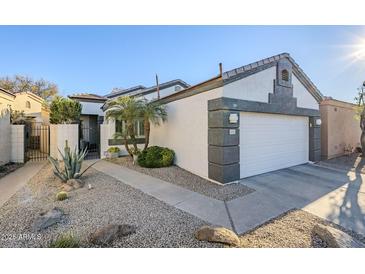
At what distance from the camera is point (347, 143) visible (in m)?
12.7

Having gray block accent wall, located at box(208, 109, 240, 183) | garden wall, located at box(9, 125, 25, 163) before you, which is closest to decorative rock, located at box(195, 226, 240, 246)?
gray block accent wall, located at box(208, 109, 240, 183)

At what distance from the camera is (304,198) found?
17.0ft

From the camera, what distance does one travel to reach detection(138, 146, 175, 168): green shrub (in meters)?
A: 8.48

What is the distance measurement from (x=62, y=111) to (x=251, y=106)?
32.7 feet

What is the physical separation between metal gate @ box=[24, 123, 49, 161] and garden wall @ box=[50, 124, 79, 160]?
717 millimetres

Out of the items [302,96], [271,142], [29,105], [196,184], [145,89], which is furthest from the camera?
[29,105]

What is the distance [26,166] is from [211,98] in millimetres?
9028

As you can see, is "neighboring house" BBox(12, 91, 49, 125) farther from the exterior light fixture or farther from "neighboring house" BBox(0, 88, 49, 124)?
the exterior light fixture

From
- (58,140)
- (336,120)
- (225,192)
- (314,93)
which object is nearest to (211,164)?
(225,192)

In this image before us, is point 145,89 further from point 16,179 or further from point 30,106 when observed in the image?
point 30,106

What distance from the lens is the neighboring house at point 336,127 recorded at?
10867 mm

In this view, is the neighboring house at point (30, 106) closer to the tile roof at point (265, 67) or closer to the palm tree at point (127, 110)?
the palm tree at point (127, 110)

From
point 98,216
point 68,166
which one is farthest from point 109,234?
point 68,166

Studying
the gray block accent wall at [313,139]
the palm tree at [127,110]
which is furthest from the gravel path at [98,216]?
the gray block accent wall at [313,139]
